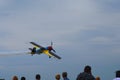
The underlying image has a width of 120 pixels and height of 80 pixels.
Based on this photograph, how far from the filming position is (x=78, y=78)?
15.4 meters

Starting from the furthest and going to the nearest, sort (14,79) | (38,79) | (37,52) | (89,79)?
(37,52) < (38,79) < (14,79) < (89,79)

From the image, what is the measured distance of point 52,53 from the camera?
71438 millimetres

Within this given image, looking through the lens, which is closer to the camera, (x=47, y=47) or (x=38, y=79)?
(x=38, y=79)

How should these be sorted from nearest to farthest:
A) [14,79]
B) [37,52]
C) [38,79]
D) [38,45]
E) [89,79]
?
1. [89,79]
2. [14,79]
3. [38,79]
4. [37,52]
5. [38,45]

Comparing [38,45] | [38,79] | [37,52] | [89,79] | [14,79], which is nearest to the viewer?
[89,79]

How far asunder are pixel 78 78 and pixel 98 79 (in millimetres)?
4034

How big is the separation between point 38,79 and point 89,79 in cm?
439

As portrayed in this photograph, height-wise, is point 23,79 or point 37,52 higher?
point 37,52

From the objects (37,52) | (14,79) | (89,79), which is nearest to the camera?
(89,79)

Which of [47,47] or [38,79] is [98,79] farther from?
[47,47]

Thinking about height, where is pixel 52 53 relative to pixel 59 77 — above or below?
above

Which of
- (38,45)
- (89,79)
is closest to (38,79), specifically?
(89,79)

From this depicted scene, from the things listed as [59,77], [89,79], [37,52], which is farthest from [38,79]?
[37,52]

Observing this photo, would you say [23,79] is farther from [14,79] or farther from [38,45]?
[38,45]
